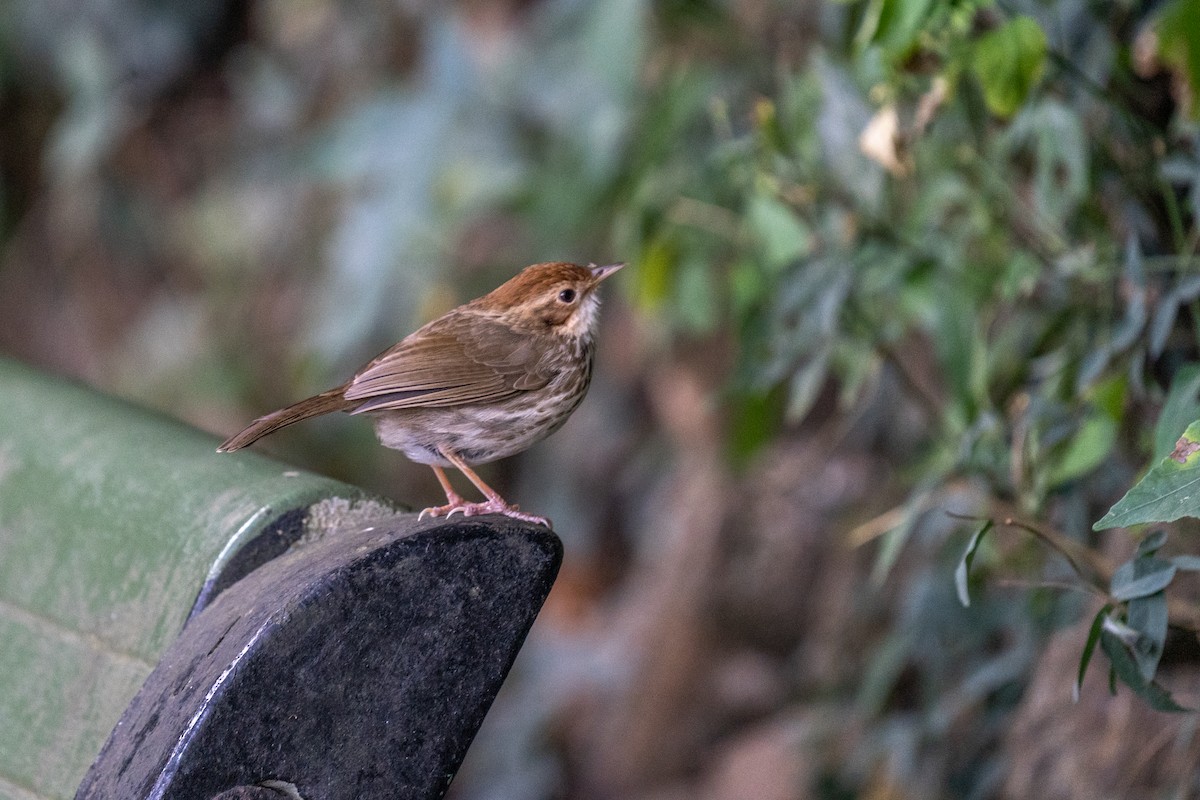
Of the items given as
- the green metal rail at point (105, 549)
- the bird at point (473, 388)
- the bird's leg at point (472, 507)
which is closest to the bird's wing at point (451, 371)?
the bird at point (473, 388)

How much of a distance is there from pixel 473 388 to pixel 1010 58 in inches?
46.4

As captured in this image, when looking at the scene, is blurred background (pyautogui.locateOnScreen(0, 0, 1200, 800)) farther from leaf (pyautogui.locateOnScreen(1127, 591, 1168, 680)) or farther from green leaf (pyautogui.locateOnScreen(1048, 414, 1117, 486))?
leaf (pyautogui.locateOnScreen(1127, 591, 1168, 680))

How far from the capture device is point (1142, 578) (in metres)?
1.97

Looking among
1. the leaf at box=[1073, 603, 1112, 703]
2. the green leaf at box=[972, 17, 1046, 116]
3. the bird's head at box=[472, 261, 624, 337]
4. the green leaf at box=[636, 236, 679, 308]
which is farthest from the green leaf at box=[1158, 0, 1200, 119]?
the green leaf at box=[636, 236, 679, 308]

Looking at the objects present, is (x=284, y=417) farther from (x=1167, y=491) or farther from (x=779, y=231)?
(x=1167, y=491)

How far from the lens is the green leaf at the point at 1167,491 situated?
1667 mm

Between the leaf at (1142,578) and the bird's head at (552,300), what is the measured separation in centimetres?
128

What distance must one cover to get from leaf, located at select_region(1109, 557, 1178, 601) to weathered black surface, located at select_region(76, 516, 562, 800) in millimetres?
822

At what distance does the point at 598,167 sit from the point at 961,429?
1.63m

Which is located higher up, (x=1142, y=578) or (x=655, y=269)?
(x=655, y=269)

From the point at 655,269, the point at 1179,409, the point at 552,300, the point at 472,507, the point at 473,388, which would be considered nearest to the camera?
the point at 1179,409

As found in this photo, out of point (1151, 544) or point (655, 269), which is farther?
point (655, 269)

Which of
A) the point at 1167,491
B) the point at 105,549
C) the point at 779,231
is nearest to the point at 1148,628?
the point at 1167,491

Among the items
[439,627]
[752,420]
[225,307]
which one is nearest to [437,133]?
[752,420]
